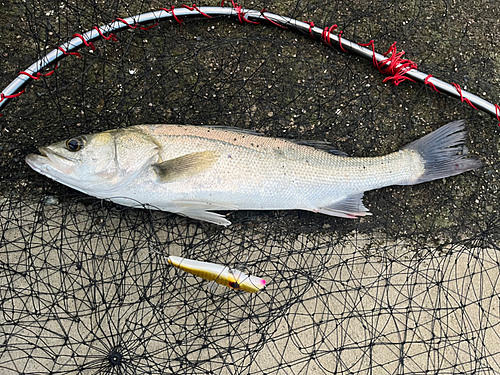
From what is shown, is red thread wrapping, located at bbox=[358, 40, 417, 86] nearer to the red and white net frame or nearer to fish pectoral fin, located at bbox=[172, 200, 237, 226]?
the red and white net frame

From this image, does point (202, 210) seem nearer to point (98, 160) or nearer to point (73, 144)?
point (98, 160)

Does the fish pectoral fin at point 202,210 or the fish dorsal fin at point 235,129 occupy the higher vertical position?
the fish dorsal fin at point 235,129

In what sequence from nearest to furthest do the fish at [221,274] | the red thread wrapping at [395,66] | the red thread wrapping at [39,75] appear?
the fish at [221,274] < the red thread wrapping at [39,75] < the red thread wrapping at [395,66]

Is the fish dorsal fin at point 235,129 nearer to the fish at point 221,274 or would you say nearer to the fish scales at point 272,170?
the fish scales at point 272,170

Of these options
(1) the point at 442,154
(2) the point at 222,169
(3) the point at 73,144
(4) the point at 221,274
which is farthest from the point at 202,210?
(1) the point at 442,154

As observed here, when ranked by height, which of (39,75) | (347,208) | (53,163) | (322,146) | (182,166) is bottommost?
(53,163)

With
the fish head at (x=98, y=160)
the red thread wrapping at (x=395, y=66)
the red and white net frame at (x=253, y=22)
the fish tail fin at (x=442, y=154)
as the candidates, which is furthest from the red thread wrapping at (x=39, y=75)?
the fish tail fin at (x=442, y=154)

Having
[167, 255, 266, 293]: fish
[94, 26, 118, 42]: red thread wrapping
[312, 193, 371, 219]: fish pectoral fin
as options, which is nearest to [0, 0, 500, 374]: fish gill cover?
[94, 26, 118, 42]: red thread wrapping
